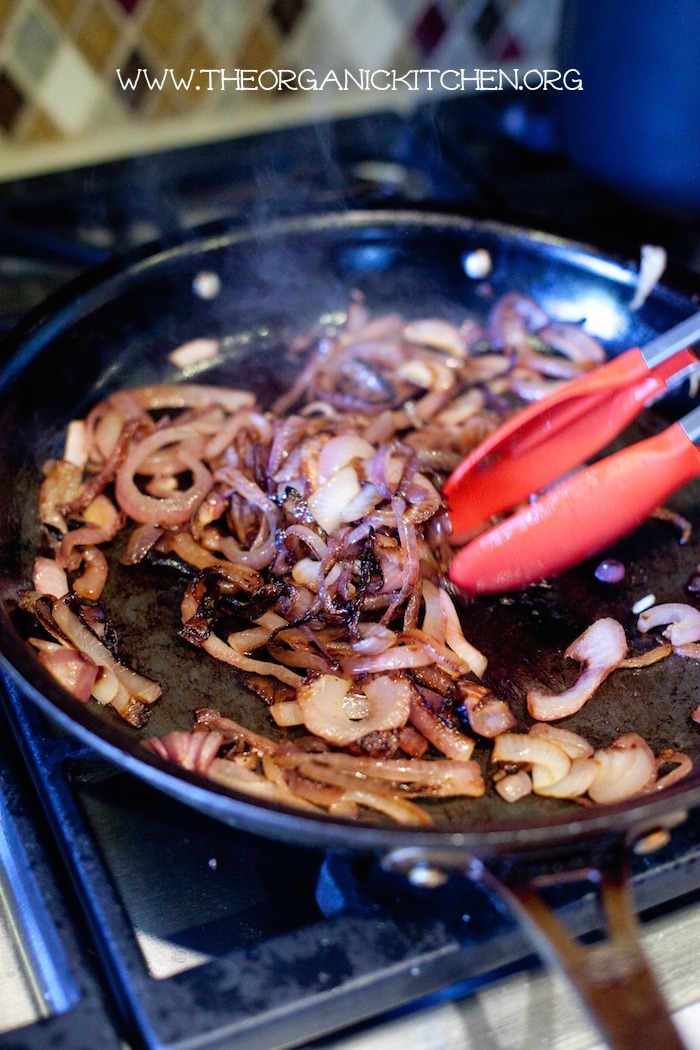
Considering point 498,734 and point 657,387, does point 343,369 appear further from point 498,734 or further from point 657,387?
point 498,734

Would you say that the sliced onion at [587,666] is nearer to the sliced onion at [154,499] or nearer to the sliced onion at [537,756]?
the sliced onion at [537,756]

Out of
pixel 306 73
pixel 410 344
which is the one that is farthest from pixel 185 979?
pixel 306 73

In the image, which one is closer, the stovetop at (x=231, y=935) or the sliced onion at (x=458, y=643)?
the stovetop at (x=231, y=935)

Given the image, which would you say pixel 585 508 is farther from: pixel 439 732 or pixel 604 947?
pixel 604 947

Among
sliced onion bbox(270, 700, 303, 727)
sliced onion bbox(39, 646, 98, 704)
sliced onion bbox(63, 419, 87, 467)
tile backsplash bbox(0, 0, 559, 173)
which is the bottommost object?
sliced onion bbox(270, 700, 303, 727)

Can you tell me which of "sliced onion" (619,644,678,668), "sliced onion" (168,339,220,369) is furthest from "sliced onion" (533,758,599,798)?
"sliced onion" (168,339,220,369)

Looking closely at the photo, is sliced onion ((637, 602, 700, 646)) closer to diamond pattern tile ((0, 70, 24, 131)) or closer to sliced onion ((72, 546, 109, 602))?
sliced onion ((72, 546, 109, 602))

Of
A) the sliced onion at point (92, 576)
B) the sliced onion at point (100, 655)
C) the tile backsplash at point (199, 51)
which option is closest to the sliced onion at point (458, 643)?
the sliced onion at point (100, 655)
